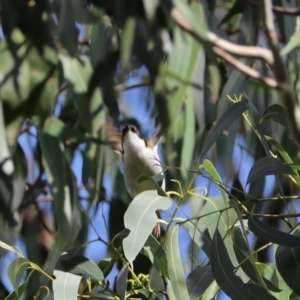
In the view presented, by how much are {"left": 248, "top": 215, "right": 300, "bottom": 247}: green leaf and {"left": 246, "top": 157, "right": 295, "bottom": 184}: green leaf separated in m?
0.06

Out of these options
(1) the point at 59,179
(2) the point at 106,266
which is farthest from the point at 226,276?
(1) the point at 59,179

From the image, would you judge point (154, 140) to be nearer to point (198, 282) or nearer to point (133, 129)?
point (133, 129)

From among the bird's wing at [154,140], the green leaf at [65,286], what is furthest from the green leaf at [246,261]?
the bird's wing at [154,140]

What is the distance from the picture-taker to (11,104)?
1.00m

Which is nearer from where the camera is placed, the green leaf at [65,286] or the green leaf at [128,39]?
the green leaf at [128,39]

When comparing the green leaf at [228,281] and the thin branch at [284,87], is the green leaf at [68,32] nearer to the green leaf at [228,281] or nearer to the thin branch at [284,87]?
the thin branch at [284,87]

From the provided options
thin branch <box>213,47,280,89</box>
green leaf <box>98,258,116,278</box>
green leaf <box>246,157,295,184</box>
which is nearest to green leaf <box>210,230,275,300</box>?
green leaf <box>246,157,295,184</box>

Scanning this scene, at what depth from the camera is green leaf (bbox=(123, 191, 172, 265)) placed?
42.4 inches

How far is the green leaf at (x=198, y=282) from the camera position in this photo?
3.68ft

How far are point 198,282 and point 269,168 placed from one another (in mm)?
200

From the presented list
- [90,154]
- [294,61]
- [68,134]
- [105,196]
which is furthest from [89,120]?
[105,196]

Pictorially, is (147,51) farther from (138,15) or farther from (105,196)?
(105,196)

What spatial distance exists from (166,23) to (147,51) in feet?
0.14

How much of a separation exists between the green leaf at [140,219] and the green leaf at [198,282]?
0.10m
